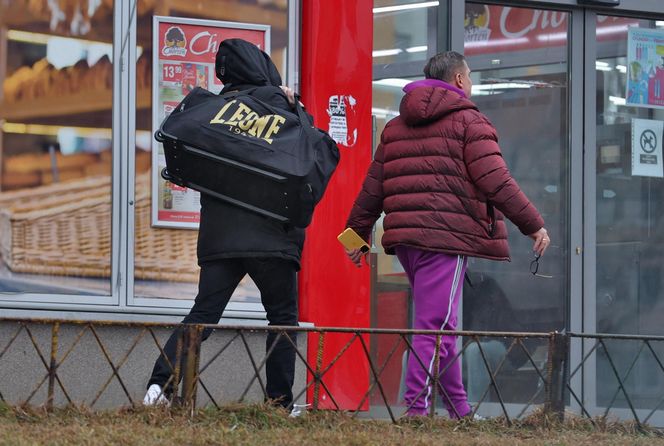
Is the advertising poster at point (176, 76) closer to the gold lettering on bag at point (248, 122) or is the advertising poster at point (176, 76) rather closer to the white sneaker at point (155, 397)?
the gold lettering on bag at point (248, 122)

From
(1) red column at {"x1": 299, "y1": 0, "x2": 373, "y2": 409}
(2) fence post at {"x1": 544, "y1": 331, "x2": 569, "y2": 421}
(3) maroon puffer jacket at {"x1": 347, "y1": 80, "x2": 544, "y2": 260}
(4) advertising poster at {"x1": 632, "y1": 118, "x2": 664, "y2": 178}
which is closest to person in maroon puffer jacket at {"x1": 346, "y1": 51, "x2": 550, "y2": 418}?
(3) maroon puffer jacket at {"x1": 347, "y1": 80, "x2": 544, "y2": 260}

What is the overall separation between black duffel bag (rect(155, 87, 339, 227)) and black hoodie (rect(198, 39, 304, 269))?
0.21ft

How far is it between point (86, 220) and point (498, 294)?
269cm

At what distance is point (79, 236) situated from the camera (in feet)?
24.1

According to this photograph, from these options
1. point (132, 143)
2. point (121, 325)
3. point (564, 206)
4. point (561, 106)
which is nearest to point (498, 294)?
point (564, 206)

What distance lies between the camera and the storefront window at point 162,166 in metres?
7.46

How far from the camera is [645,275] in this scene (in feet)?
29.5

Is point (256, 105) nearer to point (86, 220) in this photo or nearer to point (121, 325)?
point (121, 325)

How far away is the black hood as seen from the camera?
588 cm

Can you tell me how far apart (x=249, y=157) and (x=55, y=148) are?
2063 millimetres

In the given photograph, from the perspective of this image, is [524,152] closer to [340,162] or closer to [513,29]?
[513,29]

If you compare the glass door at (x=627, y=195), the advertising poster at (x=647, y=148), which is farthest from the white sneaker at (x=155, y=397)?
the advertising poster at (x=647, y=148)

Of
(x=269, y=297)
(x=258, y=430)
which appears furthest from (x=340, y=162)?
(x=258, y=430)

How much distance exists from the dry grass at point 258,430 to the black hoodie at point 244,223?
83cm
